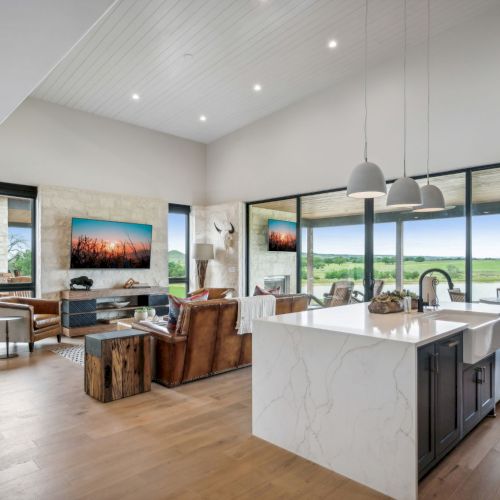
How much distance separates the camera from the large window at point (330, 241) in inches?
259

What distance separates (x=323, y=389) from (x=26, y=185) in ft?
20.5

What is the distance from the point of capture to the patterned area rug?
203 inches

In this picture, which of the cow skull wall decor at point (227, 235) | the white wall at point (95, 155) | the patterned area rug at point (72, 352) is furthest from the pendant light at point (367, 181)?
the white wall at point (95, 155)

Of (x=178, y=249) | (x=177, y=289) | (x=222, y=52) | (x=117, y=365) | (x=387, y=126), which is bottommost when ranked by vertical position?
(x=117, y=365)

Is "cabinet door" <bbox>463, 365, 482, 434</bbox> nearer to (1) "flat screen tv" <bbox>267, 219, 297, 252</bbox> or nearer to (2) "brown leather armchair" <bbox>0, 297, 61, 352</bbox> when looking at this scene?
(1) "flat screen tv" <bbox>267, 219, 297, 252</bbox>

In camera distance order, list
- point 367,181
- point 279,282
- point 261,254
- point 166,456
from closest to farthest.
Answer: point 166,456 → point 367,181 → point 279,282 → point 261,254

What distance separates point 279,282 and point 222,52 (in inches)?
175

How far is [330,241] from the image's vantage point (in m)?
6.98

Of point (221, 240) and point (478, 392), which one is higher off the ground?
point (221, 240)

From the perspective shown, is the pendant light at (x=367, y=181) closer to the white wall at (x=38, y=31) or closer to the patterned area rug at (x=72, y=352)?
the white wall at (x=38, y=31)

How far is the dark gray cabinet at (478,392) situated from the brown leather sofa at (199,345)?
7.56ft

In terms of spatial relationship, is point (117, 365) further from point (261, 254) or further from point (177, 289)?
point (177, 289)

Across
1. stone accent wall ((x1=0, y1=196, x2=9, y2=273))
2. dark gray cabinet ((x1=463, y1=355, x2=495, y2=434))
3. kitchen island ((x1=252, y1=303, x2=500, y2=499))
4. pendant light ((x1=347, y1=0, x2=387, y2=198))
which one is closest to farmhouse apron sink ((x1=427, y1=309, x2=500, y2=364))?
kitchen island ((x1=252, y1=303, x2=500, y2=499))

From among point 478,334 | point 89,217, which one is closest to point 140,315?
point 89,217
